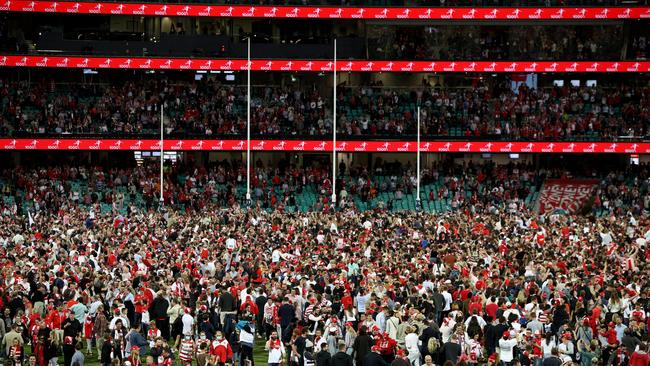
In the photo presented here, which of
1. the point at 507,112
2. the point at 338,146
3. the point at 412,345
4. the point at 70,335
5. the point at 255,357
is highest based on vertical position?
the point at 507,112

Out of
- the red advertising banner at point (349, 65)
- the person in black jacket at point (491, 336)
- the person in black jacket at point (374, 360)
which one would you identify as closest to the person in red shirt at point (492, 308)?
the person in black jacket at point (491, 336)

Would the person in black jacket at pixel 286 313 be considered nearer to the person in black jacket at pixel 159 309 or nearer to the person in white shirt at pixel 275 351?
the person in black jacket at pixel 159 309

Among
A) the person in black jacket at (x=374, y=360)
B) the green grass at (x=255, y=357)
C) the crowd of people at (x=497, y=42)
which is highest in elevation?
the crowd of people at (x=497, y=42)

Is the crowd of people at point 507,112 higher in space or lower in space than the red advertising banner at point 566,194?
higher

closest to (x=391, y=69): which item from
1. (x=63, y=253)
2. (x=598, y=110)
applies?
(x=598, y=110)

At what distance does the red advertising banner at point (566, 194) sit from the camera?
2141 inches

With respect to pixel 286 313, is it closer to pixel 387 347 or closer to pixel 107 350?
pixel 387 347

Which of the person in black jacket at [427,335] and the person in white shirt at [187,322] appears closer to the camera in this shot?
the person in black jacket at [427,335]

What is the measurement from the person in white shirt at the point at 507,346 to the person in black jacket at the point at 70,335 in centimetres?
744

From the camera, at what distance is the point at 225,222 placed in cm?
4084

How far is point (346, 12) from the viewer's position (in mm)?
60000

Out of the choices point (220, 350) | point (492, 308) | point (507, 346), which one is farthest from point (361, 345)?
point (492, 308)

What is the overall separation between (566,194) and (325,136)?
1111 centimetres

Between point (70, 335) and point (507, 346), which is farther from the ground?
point (507, 346)
